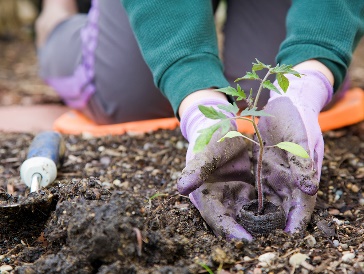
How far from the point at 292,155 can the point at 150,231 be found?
34cm

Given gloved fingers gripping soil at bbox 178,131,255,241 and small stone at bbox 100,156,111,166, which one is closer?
gloved fingers gripping soil at bbox 178,131,255,241

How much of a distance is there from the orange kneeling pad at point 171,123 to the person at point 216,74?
0.22ft

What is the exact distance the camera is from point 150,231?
3.35 ft

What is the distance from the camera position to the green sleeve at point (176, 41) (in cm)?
140

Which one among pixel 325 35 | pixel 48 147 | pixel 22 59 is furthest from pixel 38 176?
pixel 22 59

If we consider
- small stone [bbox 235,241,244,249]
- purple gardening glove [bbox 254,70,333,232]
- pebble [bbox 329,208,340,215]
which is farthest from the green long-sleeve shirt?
small stone [bbox 235,241,244,249]

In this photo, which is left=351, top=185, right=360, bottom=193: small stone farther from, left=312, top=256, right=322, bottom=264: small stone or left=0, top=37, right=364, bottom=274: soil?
left=312, top=256, right=322, bottom=264: small stone

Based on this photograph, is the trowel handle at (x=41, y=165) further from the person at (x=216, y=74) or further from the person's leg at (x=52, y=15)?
the person's leg at (x=52, y=15)

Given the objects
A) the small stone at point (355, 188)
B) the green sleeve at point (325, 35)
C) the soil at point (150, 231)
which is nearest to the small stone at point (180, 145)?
the soil at point (150, 231)

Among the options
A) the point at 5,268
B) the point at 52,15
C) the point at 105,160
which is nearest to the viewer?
the point at 5,268

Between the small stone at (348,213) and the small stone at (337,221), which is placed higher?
the small stone at (337,221)

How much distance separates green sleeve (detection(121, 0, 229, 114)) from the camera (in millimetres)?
1397

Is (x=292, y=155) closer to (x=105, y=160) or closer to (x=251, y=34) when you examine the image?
(x=105, y=160)

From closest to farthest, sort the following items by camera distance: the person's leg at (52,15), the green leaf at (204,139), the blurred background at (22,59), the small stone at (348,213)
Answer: the green leaf at (204,139)
the small stone at (348,213)
the person's leg at (52,15)
the blurred background at (22,59)
